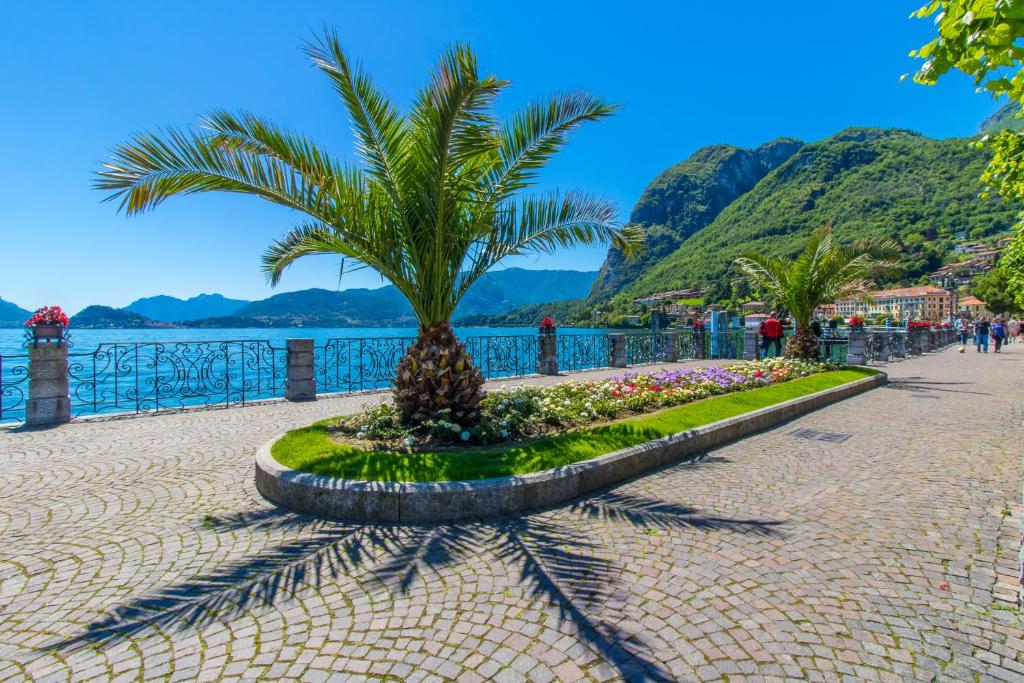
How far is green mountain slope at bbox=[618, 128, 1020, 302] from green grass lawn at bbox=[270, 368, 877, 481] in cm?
7469

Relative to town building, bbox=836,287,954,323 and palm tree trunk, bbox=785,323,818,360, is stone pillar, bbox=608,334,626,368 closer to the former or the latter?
palm tree trunk, bbox=785,323,818,360

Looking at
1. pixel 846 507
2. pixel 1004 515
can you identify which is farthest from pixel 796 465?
pixel 1004 515

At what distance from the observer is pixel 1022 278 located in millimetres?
16625

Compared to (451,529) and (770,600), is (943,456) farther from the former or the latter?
(451,529)

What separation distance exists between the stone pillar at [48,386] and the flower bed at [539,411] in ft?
16.5

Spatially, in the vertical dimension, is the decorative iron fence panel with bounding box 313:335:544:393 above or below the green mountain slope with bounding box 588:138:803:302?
below

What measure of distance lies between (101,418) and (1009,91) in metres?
12.0

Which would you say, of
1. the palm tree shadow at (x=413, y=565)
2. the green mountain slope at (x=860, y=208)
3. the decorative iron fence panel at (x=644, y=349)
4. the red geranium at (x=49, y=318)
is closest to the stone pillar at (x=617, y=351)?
the decorative iron fence panel at (x=644, y=349)

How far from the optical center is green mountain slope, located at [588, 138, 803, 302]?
13675 cm

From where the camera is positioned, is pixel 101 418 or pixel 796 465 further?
pixel 101 418

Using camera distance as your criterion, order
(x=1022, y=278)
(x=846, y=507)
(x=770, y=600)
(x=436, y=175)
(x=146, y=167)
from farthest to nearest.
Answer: (x=1022, y=278) < (x=436, y=175) < (x=146, y=167) < (x=846, y=507) < (x=770, y=600)

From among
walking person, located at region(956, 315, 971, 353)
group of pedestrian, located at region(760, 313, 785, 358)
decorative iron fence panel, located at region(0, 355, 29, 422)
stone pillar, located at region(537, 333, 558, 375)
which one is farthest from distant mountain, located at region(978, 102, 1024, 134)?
walking person, located at region(956, 315, 971, 353)

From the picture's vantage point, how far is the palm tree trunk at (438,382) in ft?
18.6

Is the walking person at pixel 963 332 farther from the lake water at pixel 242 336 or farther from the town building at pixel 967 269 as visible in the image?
the town building at pixel 967 269
